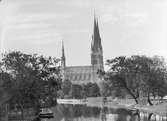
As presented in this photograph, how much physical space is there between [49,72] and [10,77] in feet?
24.3

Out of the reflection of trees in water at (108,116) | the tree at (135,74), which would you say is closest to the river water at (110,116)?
the reflection of trees in water at (108,116)

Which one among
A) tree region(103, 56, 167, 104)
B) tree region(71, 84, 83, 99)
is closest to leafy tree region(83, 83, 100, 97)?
tree region(71, 84, 83, 99)

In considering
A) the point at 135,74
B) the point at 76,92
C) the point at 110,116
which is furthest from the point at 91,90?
the point at 110,116

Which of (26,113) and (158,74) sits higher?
(158,74)

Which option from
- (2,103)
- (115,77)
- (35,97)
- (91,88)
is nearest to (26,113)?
(35,97)

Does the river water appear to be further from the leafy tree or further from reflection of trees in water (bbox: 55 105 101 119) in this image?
the leafy tree

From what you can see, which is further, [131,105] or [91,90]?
[91,90]

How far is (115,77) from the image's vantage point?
72.8m

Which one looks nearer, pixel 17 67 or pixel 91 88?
pixel 17 67

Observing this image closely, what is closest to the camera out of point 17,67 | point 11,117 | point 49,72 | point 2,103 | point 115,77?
point 2,103

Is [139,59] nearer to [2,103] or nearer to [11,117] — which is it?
[11,117]

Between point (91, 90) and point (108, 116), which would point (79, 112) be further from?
point (91, 90)

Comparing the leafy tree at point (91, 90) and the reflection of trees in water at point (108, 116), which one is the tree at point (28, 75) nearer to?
the reflection of trees in water at point (108, 116)

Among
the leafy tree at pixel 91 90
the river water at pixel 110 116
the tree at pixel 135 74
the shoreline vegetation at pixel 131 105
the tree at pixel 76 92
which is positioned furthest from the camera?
the tree at pixel 76 92
